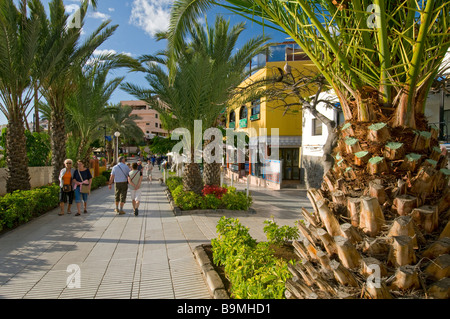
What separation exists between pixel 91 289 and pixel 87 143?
43.4ft

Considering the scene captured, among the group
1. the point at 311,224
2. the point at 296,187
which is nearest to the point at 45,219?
the point at 311,224

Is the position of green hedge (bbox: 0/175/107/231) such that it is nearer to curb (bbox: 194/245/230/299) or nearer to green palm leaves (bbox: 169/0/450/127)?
curb (bbox: 194/245/230/299)

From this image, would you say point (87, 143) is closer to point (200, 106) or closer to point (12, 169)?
point (12, 169)

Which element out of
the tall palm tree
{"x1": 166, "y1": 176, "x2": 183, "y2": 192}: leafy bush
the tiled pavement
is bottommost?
the tiled pavement

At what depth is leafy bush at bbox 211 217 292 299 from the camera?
3.13 meters

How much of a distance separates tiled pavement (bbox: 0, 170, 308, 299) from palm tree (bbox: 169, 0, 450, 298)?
2.47 meters

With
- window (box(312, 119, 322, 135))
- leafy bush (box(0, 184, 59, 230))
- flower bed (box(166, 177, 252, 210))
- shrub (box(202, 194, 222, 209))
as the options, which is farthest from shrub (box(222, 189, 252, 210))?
window (box(312, 119, 322, 135))

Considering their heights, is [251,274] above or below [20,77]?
below

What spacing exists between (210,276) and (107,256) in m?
2.11

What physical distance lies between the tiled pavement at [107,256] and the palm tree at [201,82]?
3458mm

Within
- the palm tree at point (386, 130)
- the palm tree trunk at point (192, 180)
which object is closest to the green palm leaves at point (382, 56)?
the palm tree at point (386, 130)

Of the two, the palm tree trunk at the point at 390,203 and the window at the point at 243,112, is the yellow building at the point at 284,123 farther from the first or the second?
the palm tree trunk at the point at 390,203

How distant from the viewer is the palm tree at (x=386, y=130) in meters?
2.02

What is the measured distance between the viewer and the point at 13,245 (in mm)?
5859
